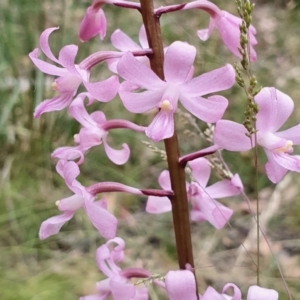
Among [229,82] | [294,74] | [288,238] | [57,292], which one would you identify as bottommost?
[288,238]

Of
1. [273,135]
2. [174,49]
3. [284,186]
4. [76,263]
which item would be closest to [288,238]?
[284,186]

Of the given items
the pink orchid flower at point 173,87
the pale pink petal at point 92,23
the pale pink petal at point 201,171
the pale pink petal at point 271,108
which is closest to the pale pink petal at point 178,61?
the pink orchid flower at point 173,87

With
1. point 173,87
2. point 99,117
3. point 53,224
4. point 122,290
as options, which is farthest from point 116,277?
point 173,87

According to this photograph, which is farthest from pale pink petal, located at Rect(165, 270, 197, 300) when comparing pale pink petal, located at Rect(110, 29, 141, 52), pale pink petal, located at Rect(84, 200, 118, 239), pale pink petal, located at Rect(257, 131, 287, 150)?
pale pink petal, located at Rect(110, 29, 141, 52)

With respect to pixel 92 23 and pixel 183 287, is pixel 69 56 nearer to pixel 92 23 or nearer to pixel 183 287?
pixel 92 23

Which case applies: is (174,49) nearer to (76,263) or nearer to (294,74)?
(76,263)

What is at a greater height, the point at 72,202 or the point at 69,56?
the point at 69,56
